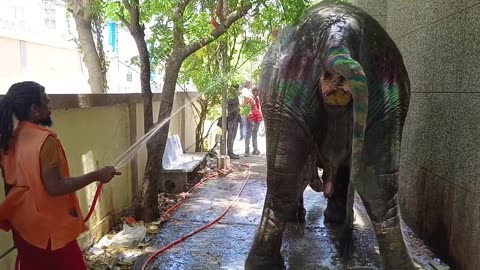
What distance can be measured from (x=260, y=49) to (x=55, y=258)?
647cm

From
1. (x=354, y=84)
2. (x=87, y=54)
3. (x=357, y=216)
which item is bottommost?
(x=357, y=216)

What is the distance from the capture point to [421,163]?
15.8 ft

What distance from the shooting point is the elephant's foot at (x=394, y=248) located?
10.6 ft

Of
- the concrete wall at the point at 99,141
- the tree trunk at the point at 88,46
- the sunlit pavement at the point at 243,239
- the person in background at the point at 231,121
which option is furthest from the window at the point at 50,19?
the sunlit pavement at the point at 243,239

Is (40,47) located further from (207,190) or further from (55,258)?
(55,258)

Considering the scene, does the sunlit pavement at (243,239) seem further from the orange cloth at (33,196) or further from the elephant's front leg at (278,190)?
the orange cloth at (33,196)

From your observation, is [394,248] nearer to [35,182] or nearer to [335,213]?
[335,213]

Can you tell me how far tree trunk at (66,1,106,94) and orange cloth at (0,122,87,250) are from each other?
4400mm

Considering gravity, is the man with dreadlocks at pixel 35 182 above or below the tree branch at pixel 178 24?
below

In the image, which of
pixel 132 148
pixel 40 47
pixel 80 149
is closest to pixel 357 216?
pixel 132 148

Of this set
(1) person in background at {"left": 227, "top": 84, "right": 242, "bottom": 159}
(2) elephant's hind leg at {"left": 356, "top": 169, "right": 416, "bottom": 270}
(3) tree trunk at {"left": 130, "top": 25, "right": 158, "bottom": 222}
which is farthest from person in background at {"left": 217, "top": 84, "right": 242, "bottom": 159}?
(2) elephant's hind leg at {"left": 356, "top": 169, "right": 416, "bottom": 270}

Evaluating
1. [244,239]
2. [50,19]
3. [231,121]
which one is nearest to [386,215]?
[244,239]

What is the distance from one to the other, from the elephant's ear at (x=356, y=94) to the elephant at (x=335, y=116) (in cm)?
9

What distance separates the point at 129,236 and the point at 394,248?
2486mm
